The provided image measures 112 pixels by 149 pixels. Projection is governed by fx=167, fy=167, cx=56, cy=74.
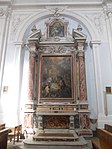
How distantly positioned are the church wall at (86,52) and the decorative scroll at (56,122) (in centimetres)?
119

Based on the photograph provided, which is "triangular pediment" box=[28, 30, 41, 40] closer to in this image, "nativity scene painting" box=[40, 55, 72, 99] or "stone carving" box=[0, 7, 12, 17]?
"nativity scene painting" box=[40, 55, 72, 99]

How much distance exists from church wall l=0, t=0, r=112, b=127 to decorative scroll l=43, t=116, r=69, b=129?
119cm

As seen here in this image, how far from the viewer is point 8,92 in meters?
7.62

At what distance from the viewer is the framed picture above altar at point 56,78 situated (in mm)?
7663

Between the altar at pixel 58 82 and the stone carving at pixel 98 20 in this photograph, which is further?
the stone carving at pixel 98 20

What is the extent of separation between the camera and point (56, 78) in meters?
7.90

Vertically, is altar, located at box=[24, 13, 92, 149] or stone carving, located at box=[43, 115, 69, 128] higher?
altar, located at box=[24, 13, 92, 149]

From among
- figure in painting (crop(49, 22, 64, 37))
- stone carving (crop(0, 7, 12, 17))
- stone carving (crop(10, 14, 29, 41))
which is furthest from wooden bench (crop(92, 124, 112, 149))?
stone carving (crop(0, 7, 12, 17))

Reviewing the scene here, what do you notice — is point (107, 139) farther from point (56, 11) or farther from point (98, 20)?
point (56, 11)

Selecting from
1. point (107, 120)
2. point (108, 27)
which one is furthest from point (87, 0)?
point (107, 120)

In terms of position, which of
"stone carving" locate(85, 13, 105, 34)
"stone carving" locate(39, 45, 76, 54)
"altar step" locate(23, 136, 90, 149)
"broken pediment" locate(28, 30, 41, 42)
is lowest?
"altar step" locate(23, 136, 90, 149)

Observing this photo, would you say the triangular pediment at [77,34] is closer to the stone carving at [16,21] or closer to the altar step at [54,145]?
the stone carving at [16,21]

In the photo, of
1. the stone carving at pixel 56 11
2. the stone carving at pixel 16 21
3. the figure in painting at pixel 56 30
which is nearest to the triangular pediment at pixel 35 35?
the figure in painting at pixel 56 30

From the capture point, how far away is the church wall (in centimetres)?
751
